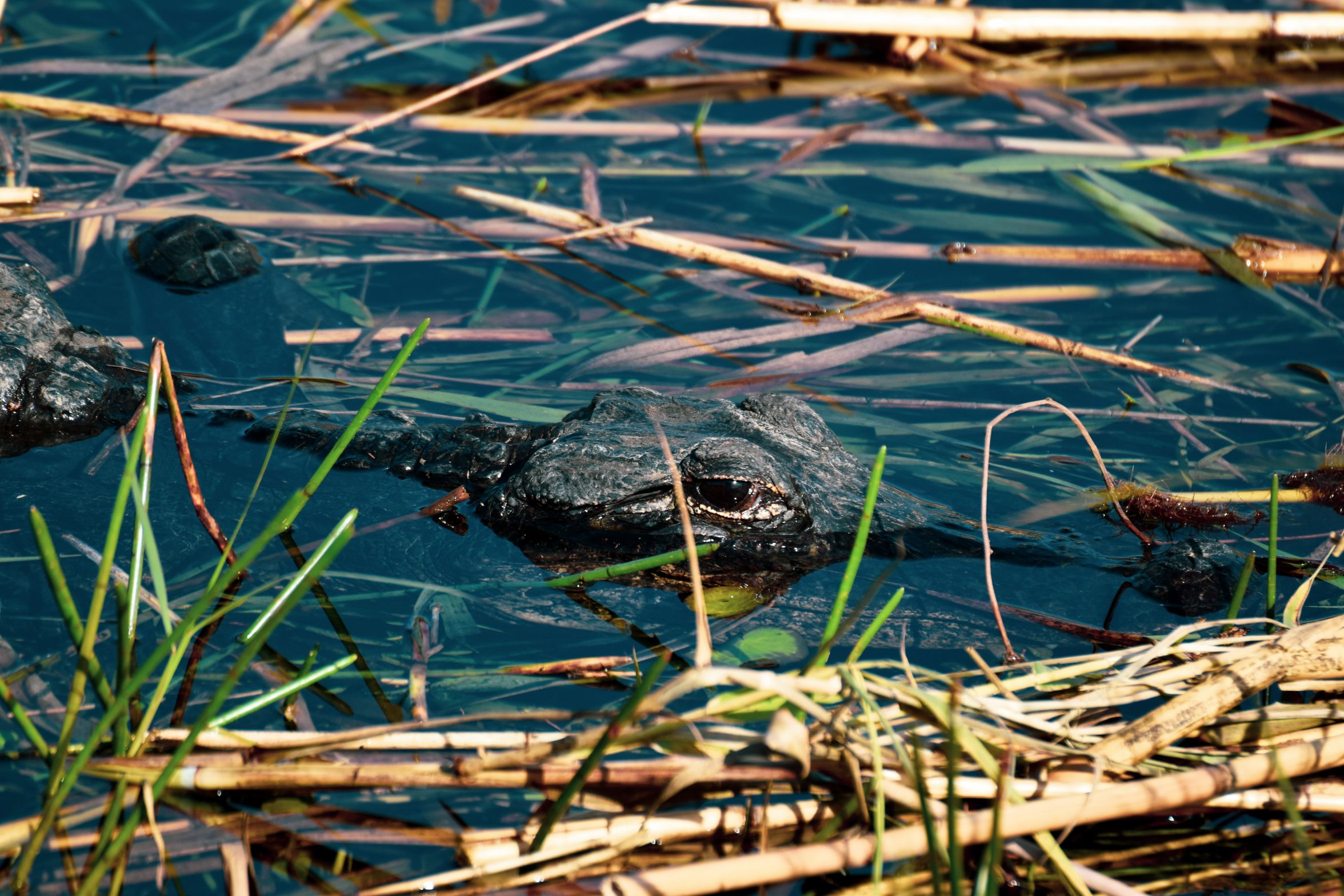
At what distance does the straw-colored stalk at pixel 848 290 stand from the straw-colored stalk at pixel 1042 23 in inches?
56.5

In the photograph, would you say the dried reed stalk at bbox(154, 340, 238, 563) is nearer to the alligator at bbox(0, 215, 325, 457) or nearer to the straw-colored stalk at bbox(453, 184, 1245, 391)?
the alligator at bbox(0, 215, 325, 457)

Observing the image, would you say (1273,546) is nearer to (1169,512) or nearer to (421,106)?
(1169,512)

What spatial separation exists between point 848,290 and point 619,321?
1.09 meters

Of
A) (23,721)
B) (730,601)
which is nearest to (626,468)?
(730,601)

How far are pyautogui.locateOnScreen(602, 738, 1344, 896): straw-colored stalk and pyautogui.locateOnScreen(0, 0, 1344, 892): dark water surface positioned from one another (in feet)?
1.58

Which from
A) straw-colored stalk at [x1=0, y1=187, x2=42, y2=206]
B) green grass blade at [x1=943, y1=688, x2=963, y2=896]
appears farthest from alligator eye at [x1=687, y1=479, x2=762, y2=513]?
straw-colored stalk at [x1=0, y1=187, x2=42, y2=206]

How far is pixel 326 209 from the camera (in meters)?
5.34

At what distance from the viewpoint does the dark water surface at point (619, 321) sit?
295 cm

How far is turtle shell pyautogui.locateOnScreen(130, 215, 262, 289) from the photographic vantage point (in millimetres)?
4531

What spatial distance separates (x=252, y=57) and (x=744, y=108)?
114 inches

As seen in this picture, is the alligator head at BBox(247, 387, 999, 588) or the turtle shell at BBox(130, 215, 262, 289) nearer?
the alligator head at BBox(247, 387, 999, 588)

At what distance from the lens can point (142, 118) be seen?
214 inches

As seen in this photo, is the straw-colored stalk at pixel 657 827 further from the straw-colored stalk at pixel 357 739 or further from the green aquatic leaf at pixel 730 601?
the green aquatic leaf at pixel 730 601

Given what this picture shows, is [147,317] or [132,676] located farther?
[147,317]
